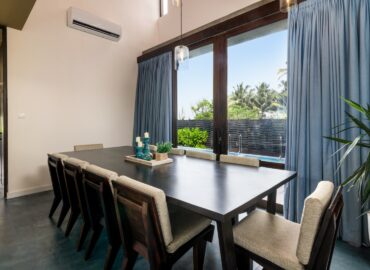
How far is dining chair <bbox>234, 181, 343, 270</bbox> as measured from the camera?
103cm

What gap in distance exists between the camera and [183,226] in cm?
149

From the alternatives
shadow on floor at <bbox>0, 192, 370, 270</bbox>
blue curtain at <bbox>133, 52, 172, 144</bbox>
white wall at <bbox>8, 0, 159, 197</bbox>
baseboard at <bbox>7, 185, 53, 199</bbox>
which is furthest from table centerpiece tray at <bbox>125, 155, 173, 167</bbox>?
baseboard at <bbox>7, 185, 53, 199</bbox>

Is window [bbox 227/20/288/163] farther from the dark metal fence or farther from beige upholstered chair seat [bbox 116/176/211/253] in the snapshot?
beige upholstered chair seat [bbox 116/176/211/253]

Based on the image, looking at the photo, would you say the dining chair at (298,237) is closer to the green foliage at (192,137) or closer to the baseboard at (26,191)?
the green foliage at (192,137)

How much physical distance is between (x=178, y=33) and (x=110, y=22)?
53.2 inches

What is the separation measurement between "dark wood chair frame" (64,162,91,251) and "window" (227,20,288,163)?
7.03 ft

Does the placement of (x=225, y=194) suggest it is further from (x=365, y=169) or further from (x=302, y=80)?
(x=302, y=80)

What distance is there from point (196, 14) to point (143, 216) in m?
3.66

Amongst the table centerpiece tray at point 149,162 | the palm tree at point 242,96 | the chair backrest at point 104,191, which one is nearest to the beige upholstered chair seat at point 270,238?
the chair backrest at point 104,191

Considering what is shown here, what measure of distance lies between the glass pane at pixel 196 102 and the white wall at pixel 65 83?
1.34 m

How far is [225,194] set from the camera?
133 cm

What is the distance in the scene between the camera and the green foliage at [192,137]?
12.1ft

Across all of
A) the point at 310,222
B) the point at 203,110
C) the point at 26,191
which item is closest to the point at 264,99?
the point at 203,110

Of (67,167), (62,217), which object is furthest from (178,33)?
(62,217)
